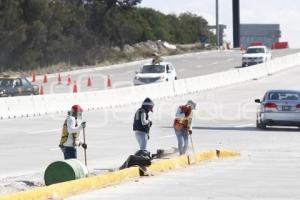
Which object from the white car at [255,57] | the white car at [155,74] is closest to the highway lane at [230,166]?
the white car at [155,74]

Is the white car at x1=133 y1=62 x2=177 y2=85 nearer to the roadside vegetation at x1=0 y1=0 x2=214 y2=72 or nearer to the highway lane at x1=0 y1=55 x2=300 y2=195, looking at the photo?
the highway lane at x1=0 y1=55 x2=300 y2=195

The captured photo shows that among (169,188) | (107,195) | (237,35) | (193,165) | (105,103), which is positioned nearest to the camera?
(107,195)

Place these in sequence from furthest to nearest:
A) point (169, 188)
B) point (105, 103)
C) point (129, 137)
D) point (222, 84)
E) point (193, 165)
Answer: point (222, 84) → point (105, 103) → point (129, 137) → point (193, 165) → point (169, 188)

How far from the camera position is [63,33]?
292ft

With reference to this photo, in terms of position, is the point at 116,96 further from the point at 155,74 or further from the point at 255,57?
the point at 255,57

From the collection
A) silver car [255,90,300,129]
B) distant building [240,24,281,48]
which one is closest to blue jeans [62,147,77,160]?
silver car [255,90,300,129]

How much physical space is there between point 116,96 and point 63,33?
4331 cm

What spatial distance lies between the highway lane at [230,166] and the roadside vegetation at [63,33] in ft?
102

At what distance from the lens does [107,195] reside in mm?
14844

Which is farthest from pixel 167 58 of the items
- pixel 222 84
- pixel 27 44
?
pixel 222 84

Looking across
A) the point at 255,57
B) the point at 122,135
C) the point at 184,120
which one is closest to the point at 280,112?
the point at 122,135

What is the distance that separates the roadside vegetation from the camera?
7506 cm

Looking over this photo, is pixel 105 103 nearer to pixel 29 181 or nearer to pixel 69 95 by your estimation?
pixel 69 95

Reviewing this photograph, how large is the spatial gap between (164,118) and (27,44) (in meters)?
39.2
